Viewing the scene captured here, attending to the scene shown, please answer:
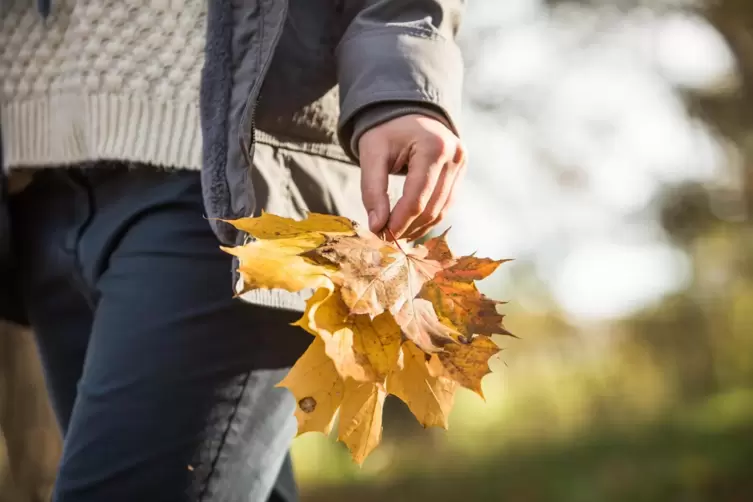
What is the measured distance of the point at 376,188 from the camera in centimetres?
89

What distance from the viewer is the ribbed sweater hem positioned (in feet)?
3.36

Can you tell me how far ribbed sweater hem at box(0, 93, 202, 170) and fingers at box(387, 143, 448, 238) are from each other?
11.5 inches

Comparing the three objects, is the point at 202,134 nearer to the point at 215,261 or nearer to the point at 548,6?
the point at 215,261

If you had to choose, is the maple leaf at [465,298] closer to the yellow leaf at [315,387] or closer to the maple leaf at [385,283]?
the maple leaf at [385,283]

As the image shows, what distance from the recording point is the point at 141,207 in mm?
1017

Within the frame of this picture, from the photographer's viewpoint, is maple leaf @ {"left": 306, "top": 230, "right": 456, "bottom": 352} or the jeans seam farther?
the jeans seam

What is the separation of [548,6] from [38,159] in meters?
6.92

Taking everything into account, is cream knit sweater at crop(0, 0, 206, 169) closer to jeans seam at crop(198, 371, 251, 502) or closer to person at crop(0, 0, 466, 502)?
person at crop(0, 0, 466, 502)

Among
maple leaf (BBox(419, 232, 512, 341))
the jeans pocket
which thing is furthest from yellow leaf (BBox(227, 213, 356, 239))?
the jeans pocket

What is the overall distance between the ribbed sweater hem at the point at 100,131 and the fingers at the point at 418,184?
291 mm

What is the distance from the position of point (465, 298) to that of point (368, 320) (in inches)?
4.4

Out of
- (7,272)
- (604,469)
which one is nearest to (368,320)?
(7,272)

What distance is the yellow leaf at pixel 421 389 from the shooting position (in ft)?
2.68

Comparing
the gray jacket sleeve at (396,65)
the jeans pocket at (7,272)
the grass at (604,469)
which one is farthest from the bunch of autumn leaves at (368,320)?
the grass at (604,469)
